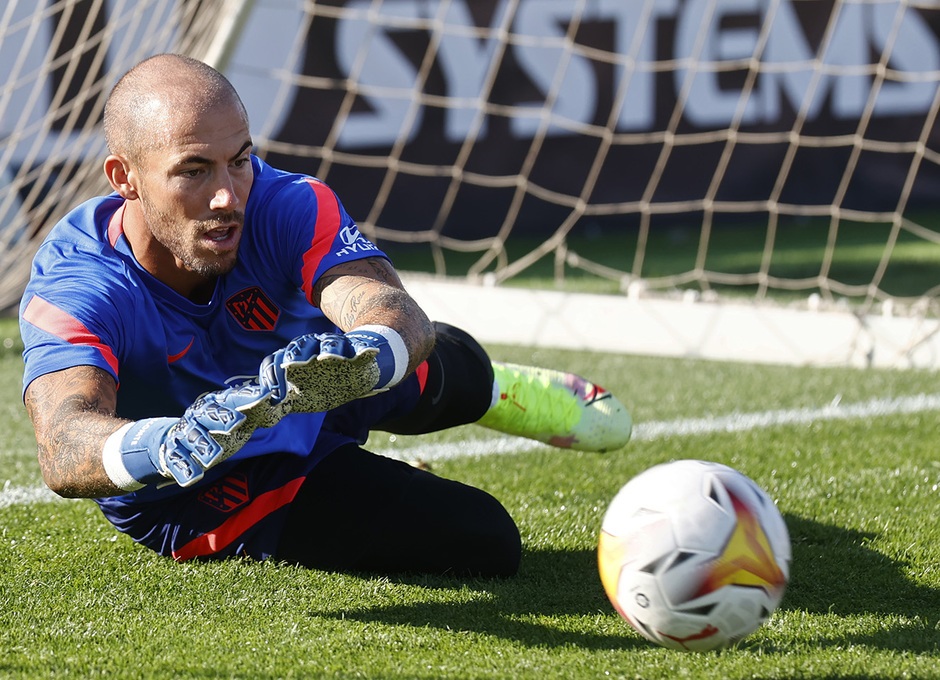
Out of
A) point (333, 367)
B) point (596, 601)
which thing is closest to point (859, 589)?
point (596, 601)

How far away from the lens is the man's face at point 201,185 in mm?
2771

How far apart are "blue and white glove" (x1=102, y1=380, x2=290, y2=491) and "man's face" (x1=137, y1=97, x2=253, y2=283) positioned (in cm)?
57

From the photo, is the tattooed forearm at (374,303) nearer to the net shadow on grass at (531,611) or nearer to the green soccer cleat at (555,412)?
the net shadow on grass at (531,611)

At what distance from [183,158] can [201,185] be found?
0.07m

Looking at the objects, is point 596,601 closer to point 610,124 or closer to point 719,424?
point 719,424

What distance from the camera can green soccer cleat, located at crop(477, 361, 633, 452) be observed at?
3889 mm

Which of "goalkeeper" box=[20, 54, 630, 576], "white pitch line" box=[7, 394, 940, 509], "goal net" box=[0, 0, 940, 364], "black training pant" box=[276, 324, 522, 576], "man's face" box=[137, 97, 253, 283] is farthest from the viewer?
"goal net" box=[0, 0, 940, 364]

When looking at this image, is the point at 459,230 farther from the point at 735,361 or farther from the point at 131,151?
the point at 131,151

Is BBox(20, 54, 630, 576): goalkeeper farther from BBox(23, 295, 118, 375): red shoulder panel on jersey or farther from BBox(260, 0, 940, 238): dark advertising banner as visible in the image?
BBox(260, 0, 940, 238): dark advertising banner

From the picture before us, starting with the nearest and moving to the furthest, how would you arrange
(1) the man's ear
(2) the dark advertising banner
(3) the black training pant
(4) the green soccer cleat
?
1. (1) the man's ear
2. (3) the black training pant
3. (4) the green soccer cleat
4. (2) the dark advertising banner

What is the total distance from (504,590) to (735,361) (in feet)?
10.4

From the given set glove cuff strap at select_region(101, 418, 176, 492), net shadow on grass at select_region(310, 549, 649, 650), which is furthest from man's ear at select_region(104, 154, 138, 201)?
net shadow on grass at select_region(310, 549, 649, 650)

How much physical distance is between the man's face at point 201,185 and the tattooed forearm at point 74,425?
39cm

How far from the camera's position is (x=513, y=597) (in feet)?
9.72
